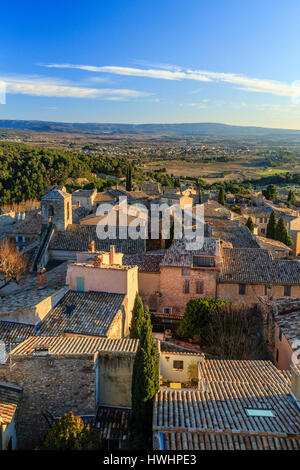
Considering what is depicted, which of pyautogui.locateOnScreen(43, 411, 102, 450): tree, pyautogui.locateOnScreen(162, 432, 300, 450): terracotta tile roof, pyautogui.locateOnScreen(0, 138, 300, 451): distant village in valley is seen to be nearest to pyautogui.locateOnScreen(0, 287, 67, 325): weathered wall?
pyautogui.locateOnScreen(0, 138, 300, 451): distant village in valley

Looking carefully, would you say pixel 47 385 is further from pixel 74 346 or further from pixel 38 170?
pixel 38 170

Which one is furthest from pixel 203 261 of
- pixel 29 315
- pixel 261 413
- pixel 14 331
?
pixel 261 413

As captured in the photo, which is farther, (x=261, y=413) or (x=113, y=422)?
(x=113, y=422)

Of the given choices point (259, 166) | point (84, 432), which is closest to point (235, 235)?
point (84, 432)

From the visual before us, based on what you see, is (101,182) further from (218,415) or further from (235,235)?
(218,415)

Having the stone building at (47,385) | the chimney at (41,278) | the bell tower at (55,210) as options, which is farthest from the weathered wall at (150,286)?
the stone building at (47,385)

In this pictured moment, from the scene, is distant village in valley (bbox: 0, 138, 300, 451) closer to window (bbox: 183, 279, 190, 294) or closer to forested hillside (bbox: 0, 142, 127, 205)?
window (bbox: 183, 279, 190, 294)

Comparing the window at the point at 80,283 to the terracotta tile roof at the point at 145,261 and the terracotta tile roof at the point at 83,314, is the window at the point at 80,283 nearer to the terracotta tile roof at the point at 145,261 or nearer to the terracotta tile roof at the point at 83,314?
the terracotta tile roof at the point at 83,314
